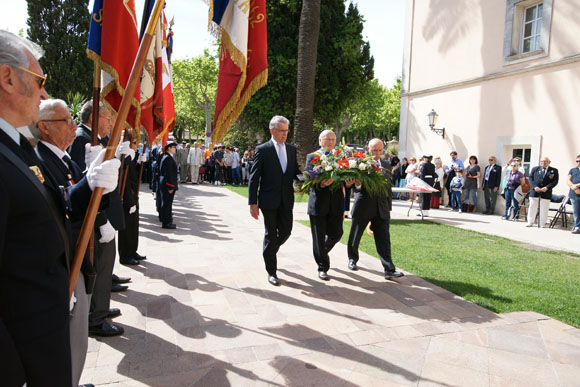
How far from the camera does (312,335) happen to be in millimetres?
3635

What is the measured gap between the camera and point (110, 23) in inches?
133

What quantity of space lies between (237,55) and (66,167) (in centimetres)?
242

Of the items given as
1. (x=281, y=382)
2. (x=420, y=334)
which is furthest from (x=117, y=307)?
(x=420, y=334)

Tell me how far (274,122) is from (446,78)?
1288 centimetres

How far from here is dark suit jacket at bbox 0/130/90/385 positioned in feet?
4.57

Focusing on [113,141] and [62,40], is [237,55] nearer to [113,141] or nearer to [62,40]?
[113,141]

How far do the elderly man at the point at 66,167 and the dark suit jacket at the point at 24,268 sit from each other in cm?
47

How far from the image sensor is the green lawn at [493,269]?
15.3 feet

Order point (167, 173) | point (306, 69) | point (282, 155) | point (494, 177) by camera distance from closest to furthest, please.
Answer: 1. point (282, 155)
2. point (167, 173)
3. point (494, 177)
4. point (306, 69)

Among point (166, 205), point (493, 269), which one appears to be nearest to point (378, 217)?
point (493, 269)

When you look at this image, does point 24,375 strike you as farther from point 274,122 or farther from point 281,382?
point 274,122

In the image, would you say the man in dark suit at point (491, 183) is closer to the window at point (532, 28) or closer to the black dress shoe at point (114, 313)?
the window at point (532, 28)

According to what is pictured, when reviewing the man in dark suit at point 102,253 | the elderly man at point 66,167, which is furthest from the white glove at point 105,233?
the elderly man at point 66,167

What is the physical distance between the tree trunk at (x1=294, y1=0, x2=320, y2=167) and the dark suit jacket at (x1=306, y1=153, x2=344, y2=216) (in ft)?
28.0
